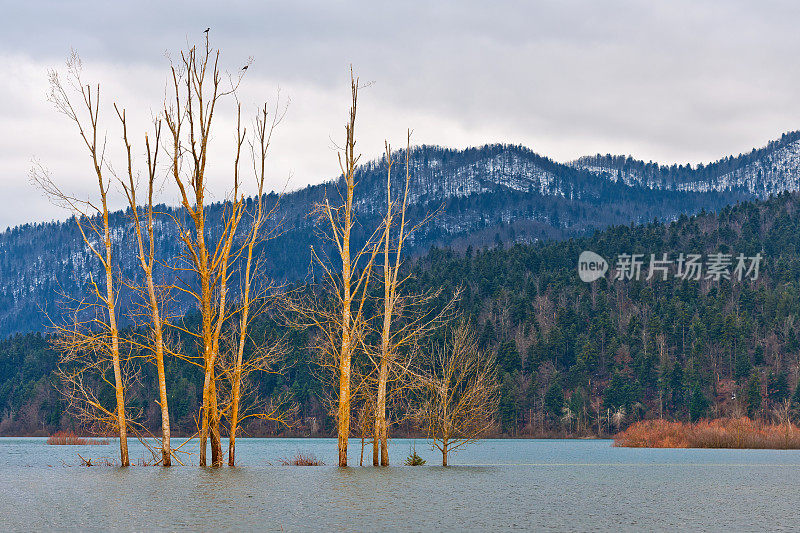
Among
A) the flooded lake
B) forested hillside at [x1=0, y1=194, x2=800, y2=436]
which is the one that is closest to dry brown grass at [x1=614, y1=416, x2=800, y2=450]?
forested hillside at [x1=0, y1=194, x2=800, y2=436]

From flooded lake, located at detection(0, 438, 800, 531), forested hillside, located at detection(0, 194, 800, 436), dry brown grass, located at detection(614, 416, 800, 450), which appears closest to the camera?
flooded lake, located at detection(0, 438, 800, 531)

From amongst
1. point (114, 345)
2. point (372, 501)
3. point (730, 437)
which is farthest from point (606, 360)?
point (372, 501)

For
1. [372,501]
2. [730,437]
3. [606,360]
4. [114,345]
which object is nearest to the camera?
[372,501]

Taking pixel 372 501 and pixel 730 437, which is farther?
pixel 730 437

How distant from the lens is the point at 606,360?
533 feet

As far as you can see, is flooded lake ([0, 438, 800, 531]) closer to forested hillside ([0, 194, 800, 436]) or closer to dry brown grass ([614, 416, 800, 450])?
dry brown grass ([614, 416, 800, 450])

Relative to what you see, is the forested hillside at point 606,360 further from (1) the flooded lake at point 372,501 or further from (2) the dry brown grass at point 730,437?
(1) the flooded lake at point 372,501

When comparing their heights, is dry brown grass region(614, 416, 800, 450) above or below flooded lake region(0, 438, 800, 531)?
below

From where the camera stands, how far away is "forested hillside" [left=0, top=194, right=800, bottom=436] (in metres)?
149

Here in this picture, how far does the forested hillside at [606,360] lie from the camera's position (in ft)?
489

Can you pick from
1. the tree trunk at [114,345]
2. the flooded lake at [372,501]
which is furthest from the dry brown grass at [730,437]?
the tree trunk at [114,345]

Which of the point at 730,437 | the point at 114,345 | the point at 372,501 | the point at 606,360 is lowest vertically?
the point at 730,437

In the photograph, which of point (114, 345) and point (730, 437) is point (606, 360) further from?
Result: point (114, 345)

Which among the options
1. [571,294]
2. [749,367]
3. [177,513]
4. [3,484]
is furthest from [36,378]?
[177,513]
